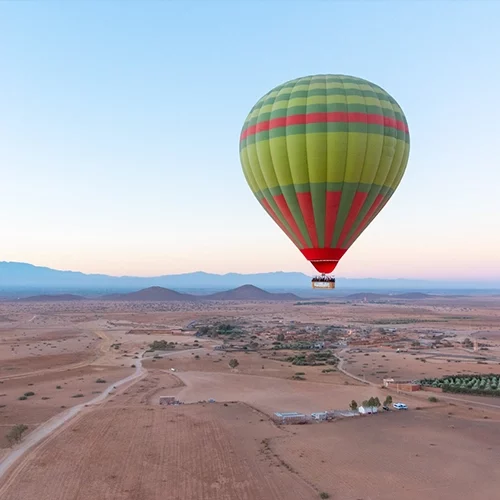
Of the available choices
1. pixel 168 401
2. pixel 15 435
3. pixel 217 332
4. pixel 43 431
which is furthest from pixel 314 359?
pixel 15 435

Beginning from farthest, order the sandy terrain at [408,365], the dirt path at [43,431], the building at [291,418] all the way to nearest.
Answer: the sandy terrain at [408,365], the building at [291,418], the dirt path at [43,431]

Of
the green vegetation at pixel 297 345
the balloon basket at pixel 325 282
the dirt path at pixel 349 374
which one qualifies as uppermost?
the balloon basket at pixel 325 282

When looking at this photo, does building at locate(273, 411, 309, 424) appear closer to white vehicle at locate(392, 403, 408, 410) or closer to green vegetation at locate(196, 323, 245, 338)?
white vehicle at locate(392, 403, 408, 410)

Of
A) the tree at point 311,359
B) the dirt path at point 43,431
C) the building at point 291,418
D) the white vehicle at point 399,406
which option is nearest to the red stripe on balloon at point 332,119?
the building at point 291,418

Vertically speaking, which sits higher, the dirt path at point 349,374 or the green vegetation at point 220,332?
the green vegetation at point 220,332

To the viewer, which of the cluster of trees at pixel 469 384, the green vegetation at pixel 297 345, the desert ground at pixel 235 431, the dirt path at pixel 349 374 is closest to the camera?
the desert ground at pixel 235 431

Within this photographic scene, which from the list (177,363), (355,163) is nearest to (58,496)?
(355,163)

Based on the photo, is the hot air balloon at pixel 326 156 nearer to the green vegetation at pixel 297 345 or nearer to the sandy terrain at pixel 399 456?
the sandy terrain at pixel 399 456
